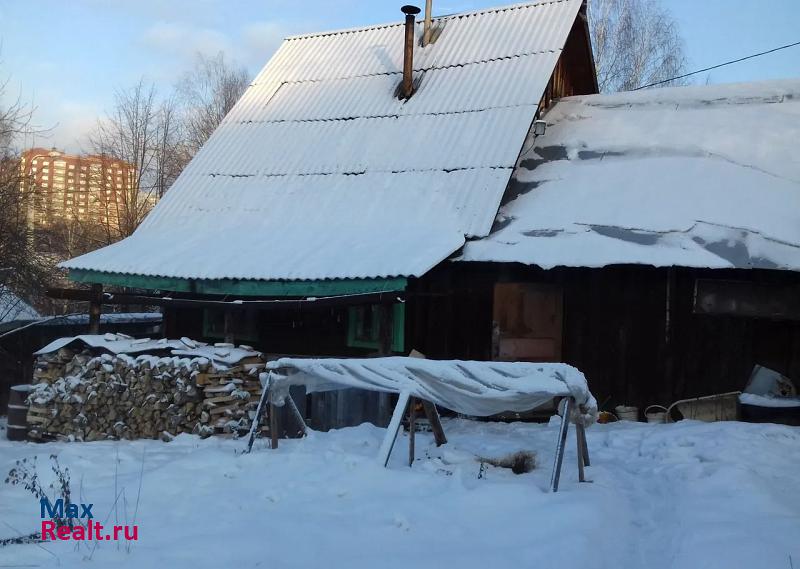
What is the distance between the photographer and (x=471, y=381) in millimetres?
6449

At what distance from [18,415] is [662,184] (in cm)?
1056

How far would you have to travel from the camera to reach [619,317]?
35.7 feet

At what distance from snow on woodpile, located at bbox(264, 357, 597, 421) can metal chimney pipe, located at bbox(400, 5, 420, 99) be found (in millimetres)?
9011

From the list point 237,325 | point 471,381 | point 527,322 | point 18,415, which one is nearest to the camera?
point 471,381

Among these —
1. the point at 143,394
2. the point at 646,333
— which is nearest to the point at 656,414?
the point at 646,333

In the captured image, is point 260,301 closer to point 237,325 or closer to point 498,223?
Result: point 237,325

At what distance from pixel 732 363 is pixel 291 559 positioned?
26.4 ft

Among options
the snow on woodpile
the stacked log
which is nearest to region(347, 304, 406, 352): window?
the stacked log

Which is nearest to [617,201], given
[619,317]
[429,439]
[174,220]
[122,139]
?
[619,317]

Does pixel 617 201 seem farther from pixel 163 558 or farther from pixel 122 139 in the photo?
pixel 122 139

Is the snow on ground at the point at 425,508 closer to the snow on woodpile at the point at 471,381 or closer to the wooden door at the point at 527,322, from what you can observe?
the snow on woodpile at the point at 471,381

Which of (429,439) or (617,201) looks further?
(617,201)

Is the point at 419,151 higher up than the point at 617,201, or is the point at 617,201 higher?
the point at 419,151

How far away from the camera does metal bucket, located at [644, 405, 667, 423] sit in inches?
406
